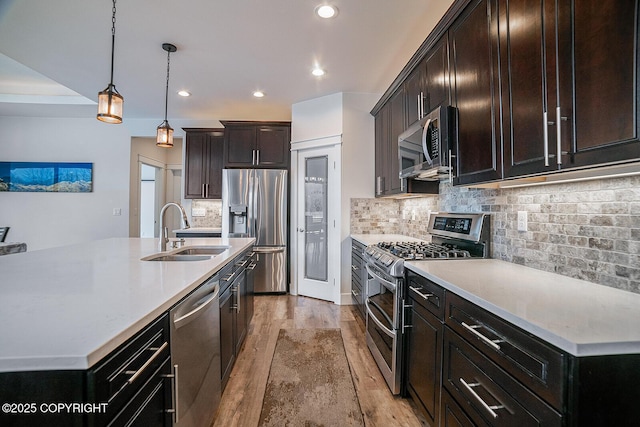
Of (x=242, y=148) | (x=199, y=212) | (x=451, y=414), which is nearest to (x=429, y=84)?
(x=451, y=414)

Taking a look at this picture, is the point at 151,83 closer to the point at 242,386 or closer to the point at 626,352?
the point at 242,386

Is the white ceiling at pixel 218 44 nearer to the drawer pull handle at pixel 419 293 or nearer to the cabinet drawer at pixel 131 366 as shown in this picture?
the drawer pull handle at pixel 419 293

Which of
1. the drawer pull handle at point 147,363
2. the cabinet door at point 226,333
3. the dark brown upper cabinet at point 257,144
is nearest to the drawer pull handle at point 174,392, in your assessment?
the drawer pull handle at point 147,363

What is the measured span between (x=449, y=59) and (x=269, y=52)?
1.72 metres

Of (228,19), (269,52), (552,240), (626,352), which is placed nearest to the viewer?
(626,352)

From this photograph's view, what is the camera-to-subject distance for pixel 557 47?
1101 millimetres

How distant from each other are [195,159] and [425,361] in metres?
4.58

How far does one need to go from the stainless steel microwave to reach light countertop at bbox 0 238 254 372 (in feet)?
4.93

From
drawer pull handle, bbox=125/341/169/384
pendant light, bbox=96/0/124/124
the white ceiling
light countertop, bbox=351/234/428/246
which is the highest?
the white ceiling

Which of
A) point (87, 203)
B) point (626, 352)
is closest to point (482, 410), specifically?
point (626, 352)

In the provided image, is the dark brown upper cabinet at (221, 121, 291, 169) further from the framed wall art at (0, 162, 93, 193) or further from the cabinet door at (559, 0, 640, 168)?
the cabinet door at (559, 0, 640, 168)

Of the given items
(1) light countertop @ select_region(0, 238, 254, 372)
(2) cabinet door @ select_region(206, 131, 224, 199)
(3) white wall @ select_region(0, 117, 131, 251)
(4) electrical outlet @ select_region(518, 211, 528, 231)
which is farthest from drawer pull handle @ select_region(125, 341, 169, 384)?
(3) white wall @ select_region(0, 117, 131, 251)

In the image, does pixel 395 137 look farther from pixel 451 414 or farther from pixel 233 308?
pixel 451 414

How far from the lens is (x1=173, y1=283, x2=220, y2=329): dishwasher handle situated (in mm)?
1129
